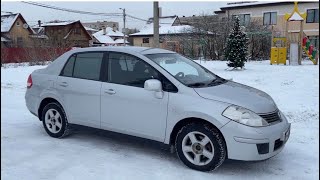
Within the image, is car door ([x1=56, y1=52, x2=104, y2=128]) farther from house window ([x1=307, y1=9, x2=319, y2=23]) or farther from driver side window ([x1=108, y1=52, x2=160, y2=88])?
house window ([x1=307, y1=9, x2=319, y2=23])

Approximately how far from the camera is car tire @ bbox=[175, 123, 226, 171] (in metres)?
4.04

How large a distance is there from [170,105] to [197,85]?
469 mm

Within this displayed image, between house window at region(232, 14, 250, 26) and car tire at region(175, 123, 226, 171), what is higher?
house window at region(232, 14, 250, 26)

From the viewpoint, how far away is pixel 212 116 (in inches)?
158

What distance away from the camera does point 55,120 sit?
5426 mm

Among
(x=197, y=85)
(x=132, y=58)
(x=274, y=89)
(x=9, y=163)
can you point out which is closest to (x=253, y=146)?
(x=197, y=85)

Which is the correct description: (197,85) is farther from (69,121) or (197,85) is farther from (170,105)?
(69,121)

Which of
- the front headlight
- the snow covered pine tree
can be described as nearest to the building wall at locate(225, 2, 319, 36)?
the snow covered pine tree

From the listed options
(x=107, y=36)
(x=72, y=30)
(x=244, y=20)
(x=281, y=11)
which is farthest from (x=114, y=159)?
(x=107, y=36)

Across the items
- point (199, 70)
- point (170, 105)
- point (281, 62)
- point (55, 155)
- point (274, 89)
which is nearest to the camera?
point (170, 105)

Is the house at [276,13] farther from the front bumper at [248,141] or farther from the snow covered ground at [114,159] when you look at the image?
the front bumper at [248,141]

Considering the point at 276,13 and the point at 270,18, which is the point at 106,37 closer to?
the point at 270,18

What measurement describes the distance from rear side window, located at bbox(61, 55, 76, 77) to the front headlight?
8.40ft

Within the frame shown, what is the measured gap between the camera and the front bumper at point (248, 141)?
3908 mm
